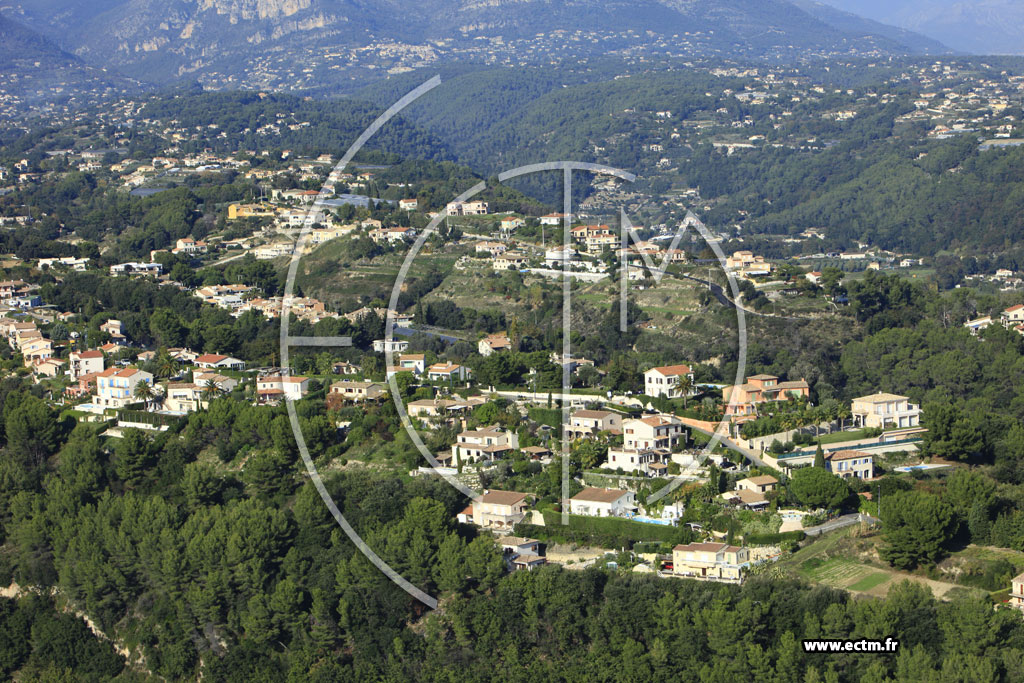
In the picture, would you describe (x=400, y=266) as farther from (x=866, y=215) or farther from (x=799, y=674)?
(x=866, y=215)

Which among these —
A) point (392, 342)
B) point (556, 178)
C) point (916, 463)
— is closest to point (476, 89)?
point (556, 178)

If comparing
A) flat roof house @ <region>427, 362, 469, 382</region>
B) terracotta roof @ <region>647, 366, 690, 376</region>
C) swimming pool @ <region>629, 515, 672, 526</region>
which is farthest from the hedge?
flat roof house @ <region>427, 362, 469, 382</region>

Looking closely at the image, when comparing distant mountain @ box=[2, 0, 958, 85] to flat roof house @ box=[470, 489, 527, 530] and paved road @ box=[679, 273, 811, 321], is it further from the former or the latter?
flat roof house @ box=[470, 489, 527, 530]

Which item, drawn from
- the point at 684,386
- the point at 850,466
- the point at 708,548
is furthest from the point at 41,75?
the point at 708,548

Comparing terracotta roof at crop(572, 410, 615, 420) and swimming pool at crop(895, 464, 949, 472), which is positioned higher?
terracotta roof at crop(572, 410, 615, 420)

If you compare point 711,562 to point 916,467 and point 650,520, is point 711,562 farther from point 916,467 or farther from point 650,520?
point 916,467

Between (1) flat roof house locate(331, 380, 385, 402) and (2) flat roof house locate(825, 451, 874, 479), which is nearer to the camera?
(2) flat roof house locate(825, 451, 874, 479)

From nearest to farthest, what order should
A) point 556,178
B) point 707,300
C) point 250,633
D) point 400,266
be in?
point 250,633
point 707,300
point 400,266
point 556,178
